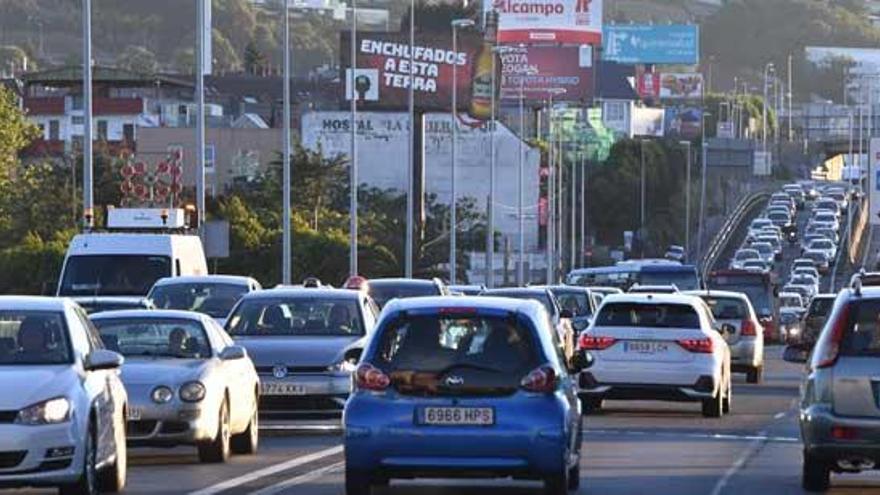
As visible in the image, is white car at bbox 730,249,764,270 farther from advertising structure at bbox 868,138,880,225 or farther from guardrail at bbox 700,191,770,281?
advertising structure at bbox 868,138,880,225


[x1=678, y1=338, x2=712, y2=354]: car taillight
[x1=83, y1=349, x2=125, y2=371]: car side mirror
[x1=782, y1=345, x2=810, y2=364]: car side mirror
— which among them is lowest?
[x1=678, y1=338, x2=712, y2=354]: car taillight

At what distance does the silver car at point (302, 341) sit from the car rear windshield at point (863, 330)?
7199mm

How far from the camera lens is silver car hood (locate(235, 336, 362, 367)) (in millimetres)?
27422

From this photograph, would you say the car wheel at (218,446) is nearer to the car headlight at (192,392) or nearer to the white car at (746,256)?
the car headlight at (192,392)

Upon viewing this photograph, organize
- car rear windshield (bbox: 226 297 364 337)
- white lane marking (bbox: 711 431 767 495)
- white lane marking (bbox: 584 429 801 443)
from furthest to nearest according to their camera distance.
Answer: car rear windshield (bbox: 226 297 364 337) → white lane marking (bbox: 584 429 801 443) → white lane marking (bbox: 711 431 767 495)

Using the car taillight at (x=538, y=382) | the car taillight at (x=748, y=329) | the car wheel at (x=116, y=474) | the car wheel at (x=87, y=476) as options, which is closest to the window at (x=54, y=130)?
the car taillight at (x=748, y=329)

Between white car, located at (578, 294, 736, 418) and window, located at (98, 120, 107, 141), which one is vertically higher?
window, located at (98, 120, 107, 141)

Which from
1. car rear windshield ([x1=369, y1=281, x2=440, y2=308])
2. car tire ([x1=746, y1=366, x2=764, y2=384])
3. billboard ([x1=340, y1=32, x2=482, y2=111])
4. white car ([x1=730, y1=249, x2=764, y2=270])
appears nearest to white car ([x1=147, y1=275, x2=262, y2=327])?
car rear windshield ([x1=369, y1=281, x2=440, y2=308])

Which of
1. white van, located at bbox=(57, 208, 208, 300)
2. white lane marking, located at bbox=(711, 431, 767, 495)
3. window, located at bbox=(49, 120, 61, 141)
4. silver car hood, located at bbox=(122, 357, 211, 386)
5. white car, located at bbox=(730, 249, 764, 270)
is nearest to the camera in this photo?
white lane marking, located at bbox=(711, 431, 767, 495)

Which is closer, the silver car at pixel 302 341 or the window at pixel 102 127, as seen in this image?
the silver car at pixel 302 341

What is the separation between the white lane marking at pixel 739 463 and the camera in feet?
69.8

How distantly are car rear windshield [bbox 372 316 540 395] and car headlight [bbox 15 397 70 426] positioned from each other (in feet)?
7.45

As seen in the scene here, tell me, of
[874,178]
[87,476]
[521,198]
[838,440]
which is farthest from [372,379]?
[521,198]

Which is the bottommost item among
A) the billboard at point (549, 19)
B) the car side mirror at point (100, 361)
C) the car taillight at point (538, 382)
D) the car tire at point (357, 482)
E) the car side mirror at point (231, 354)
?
the car tire at point (357, 482)
